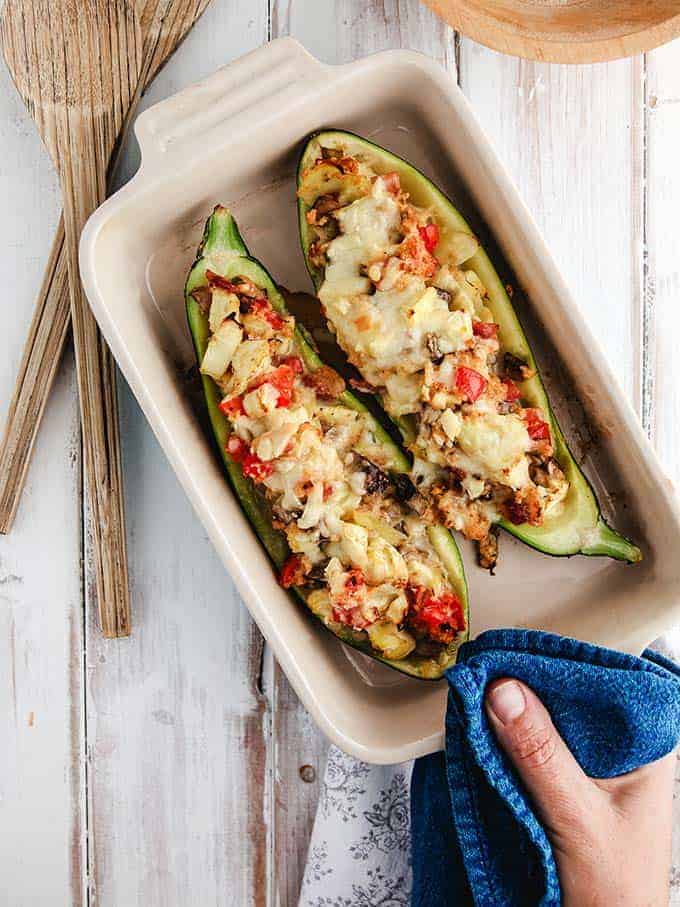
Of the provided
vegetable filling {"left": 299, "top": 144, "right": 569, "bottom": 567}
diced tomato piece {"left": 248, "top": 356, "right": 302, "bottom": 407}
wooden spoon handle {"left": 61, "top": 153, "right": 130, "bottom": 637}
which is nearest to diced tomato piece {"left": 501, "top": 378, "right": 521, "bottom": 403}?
vegetable filling {"left": 299, "top": 144, "right": 569, "bottom": 567}

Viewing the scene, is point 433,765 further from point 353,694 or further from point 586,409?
point 586,409

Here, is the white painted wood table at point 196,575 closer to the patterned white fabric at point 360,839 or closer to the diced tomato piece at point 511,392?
the patterned white fabric at point 360,839

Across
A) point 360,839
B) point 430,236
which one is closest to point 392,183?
point 430,236

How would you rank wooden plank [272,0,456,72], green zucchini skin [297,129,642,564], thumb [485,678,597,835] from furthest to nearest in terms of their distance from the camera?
wooden plank [272,0,456,72] → green zucchini skin [297,129,642,564] → thumb [485,678,597,835]

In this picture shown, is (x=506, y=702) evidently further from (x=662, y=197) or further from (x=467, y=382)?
(x=662, y=197)

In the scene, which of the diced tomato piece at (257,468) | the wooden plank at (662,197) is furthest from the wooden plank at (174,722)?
the wooden plank at (662,197)

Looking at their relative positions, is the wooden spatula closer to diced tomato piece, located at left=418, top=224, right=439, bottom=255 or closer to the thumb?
diced tomato piece, located at left=418, top=224, right=439, bottom=255
